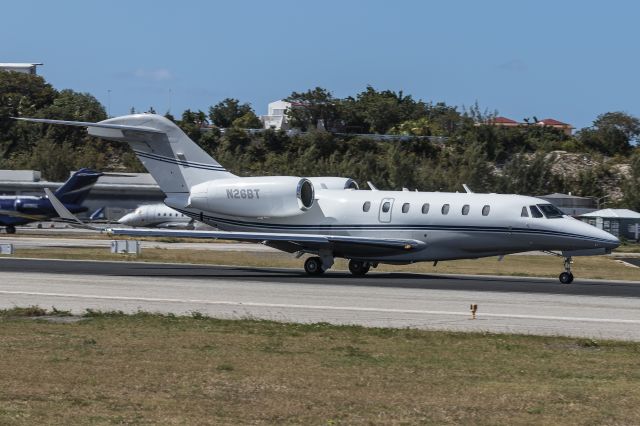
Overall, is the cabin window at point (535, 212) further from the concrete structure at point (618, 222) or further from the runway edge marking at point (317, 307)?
the concrete structure at point (618, 222)

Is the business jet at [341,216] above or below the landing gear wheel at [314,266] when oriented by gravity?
above

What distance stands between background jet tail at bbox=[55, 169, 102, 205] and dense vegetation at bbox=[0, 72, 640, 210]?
889 inches

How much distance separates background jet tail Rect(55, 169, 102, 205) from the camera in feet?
241

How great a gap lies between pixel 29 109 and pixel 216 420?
436 feet

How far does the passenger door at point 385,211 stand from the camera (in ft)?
114

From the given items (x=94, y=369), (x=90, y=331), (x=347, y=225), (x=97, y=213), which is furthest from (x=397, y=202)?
(x=97, y=213)

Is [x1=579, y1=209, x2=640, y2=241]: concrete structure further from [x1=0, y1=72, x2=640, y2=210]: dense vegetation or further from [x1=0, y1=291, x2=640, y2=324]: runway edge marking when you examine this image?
[x1=0, y1=291, x2=640, y2=324]: runway edge marking

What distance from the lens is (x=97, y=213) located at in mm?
89250

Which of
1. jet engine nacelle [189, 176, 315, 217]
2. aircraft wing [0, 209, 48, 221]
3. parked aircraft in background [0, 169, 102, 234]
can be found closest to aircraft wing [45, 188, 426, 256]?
jet engine nacelle [189, 176, 315, 217]

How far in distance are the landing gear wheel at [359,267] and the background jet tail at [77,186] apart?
40963 mm

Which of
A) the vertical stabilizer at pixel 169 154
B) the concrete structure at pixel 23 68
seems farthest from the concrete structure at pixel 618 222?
the concrete structure at pixel 23 68

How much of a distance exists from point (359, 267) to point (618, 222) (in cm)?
4619

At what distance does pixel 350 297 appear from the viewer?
26.7 meters

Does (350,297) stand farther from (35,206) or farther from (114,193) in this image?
(114,193)
